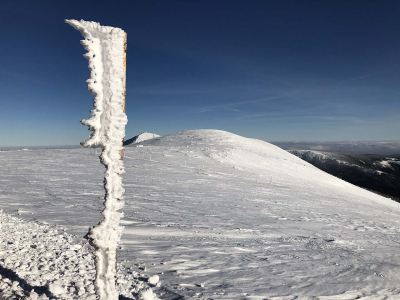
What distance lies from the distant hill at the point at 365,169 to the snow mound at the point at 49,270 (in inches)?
3565

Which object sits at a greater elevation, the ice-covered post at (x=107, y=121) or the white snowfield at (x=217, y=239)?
the ice-covered post at (x=107, y=121)

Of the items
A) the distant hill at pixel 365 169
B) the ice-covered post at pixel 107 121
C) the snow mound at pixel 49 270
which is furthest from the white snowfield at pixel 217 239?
the distant hill at pixel 365 169

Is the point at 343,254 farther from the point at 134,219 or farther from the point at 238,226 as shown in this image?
the point at 134,219

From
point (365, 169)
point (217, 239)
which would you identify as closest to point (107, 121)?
point (217, 239)

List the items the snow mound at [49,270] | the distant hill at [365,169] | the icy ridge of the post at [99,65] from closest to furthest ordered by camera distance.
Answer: the icy ridge of the post at [99,65]
the snow mound at [49,270]
the distant hill at [365,169]

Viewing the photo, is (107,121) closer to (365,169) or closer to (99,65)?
(99,65)

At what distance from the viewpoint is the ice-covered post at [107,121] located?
2.49 meters

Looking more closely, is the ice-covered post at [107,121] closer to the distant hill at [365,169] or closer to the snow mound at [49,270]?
the snow mound at [49,270]

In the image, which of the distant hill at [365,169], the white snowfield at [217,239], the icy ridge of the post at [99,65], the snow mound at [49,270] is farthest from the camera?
the distant hill at [365,169]

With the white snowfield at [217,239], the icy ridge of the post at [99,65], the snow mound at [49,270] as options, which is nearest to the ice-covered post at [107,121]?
the icy ridge of the post at [99,65]

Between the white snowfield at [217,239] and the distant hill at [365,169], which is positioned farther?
the distant hill at [365,169]

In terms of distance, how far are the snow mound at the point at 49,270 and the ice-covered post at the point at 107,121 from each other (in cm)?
115

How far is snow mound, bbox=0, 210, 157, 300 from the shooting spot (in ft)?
11.5

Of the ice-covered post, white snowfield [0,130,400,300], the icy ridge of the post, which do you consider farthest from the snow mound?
the icy ridge of the post
